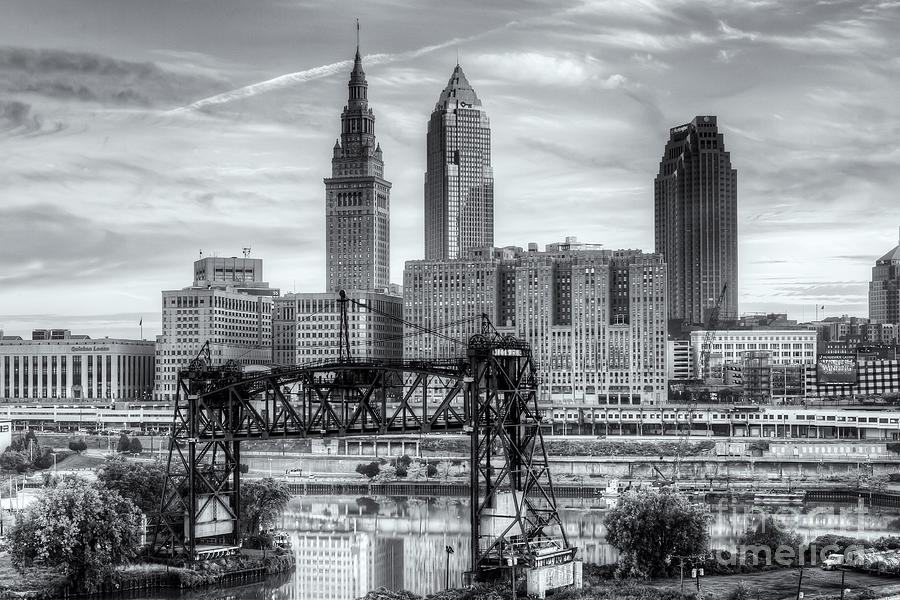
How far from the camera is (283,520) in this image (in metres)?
119

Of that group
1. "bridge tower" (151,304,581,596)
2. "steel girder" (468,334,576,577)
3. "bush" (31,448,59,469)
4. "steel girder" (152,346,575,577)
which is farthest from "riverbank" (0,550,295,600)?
"bush" (31,448,59,469)

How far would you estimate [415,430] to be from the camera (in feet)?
262

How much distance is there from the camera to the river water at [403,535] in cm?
8694

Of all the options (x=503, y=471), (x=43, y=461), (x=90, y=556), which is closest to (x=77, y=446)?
(x=43, y=461)

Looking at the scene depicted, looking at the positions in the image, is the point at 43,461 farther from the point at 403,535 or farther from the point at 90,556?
the point at 90,556

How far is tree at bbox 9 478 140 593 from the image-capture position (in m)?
77.5

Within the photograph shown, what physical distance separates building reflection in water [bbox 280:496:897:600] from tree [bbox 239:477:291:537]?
11.9 ft

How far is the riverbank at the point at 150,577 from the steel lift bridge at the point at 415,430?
1.72m

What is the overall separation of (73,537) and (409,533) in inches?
1552

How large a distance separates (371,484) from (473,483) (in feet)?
252

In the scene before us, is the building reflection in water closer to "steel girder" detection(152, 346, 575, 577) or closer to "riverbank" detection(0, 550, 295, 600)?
"riverbank" detection(0, 550, 295, 600)

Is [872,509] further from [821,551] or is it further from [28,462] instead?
[28,462]

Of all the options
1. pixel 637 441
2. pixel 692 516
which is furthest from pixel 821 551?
pixel 637 441

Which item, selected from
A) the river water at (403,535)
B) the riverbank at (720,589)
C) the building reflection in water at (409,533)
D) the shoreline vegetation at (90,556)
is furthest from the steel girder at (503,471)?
the shoreline vegetation at (90,556)
